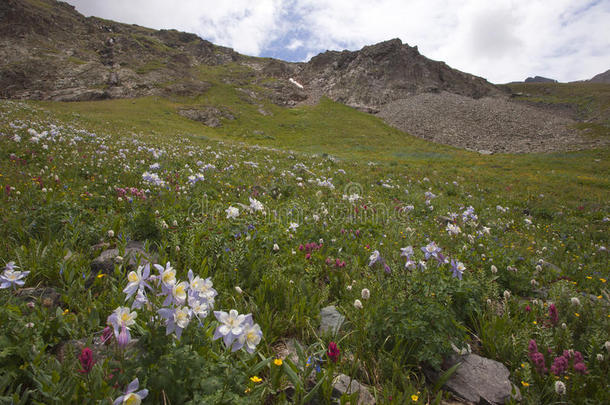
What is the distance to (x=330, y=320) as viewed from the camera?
290 cm

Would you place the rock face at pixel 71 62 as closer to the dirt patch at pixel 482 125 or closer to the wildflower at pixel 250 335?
the dirt patch at pixel 482 125

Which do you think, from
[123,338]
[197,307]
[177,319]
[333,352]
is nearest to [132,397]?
[123,338]

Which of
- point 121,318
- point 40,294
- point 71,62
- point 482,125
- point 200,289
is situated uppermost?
point 482,125

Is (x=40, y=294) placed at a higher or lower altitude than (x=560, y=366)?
lower

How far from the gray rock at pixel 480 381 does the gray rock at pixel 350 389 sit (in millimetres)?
783

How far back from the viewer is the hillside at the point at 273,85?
40.5 metres

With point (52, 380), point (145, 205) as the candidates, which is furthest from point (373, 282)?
point (145, 205)

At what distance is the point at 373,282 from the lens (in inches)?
132

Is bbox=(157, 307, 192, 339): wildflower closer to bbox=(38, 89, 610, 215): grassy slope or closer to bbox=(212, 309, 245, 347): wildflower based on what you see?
bbox=(212, 309, 245, 347): wildflower

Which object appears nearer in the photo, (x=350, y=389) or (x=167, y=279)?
(x=167, y=279)

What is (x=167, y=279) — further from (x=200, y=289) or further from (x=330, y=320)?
(x=330, y=320)

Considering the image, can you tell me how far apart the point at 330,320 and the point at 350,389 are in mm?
810

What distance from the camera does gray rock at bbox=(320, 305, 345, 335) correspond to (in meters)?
2.74

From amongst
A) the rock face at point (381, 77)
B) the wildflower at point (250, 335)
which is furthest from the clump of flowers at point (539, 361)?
the rock face at point (381, 77)
